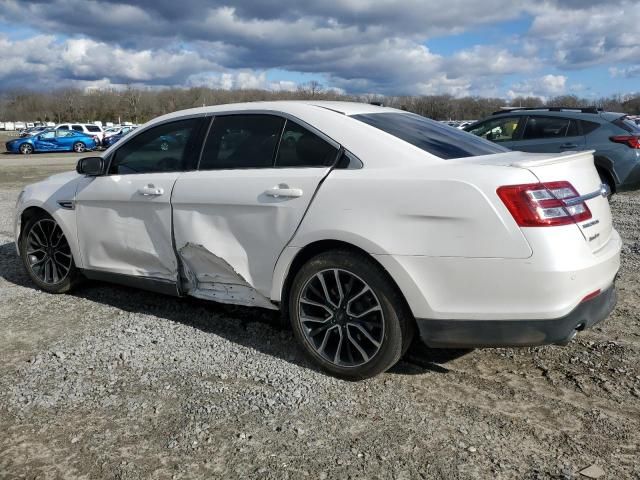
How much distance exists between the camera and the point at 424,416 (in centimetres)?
316

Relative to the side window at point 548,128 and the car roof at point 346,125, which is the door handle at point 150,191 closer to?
the car roof at point 346,125

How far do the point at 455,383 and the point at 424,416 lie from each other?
47cm

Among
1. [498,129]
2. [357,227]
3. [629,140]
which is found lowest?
[357,227]

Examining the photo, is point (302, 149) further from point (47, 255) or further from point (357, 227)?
point (47, 255)

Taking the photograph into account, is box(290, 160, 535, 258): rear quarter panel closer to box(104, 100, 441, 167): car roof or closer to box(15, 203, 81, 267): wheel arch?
box(104, 100, 441, 167): car roof

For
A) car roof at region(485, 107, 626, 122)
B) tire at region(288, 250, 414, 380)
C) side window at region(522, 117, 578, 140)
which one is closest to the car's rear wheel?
car roof at region(485, 107, 626, 122)

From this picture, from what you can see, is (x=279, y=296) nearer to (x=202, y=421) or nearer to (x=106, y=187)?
(x=202, y=421)

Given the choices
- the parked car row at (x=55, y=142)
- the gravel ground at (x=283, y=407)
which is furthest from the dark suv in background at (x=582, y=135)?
the parked car row at (x=55, y=142)

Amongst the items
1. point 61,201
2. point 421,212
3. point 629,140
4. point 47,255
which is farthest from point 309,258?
point 629,140

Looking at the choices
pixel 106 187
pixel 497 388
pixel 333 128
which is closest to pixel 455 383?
pixel 497 388

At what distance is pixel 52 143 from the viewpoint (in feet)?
119

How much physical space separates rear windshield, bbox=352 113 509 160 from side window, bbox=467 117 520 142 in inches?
259

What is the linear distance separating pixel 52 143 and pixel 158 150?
3522 cm

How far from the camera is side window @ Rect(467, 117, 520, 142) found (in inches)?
410
